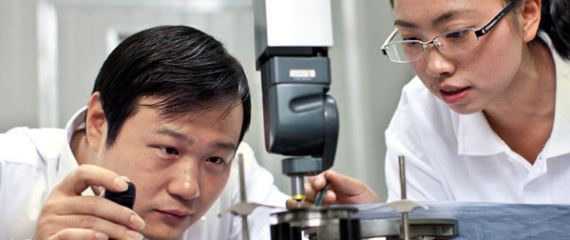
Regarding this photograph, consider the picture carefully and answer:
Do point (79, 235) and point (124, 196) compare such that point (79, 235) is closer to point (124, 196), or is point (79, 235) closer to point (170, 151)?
point (124, 196)

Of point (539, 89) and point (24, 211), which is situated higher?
point (539, 89)

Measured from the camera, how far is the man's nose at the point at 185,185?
1.06m

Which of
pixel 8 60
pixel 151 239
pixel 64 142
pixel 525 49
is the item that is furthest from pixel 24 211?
pixel 8 60

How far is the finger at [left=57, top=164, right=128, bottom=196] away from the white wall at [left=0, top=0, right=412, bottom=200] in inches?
47.3

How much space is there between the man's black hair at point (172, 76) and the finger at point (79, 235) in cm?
34

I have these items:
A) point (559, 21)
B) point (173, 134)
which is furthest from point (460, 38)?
point (173, 134)

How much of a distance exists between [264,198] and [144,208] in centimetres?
41

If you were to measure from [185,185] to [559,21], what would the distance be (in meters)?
0.69

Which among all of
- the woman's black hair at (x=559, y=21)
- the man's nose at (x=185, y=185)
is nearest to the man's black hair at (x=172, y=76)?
the man's nose at (x=185, y=185)

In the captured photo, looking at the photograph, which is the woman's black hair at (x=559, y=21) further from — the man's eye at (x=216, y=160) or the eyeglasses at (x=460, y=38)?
the man's eye at (x=216, y=160)

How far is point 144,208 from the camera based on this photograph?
1.08 m

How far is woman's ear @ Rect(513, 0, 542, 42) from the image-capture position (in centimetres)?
117

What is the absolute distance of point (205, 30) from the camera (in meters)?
2.29

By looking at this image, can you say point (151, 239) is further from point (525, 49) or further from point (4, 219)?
point (525, 49)
